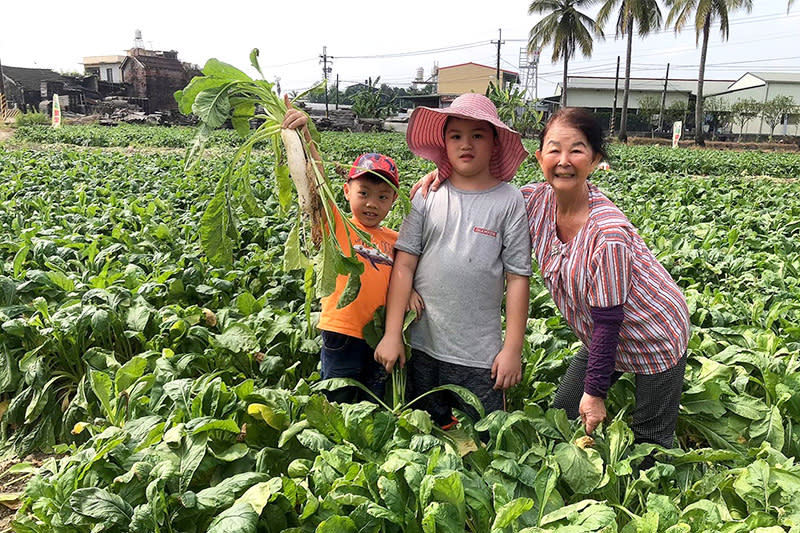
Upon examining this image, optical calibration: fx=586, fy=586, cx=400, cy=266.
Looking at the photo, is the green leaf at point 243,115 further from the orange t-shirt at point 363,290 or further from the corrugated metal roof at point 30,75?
the corrugated metal roof at point 30,75

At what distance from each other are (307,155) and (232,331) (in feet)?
4.48

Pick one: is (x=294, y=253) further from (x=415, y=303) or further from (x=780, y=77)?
(x=780, y=77)

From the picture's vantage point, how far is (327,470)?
1926 millimetres

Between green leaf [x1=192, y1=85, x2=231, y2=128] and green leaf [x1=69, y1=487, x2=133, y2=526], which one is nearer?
green leaf [x1=69, y1=487, x2=133, y2=526]

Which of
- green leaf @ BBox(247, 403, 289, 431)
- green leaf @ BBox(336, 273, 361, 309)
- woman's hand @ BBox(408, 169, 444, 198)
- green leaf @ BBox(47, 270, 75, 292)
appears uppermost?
woman's hand @ BBox(408, 169, 444, 198)

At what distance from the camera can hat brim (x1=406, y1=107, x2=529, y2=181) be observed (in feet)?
7.98

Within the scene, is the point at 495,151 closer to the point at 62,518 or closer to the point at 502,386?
the point at 502,386

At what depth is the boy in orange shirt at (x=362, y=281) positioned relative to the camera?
2.63 meters

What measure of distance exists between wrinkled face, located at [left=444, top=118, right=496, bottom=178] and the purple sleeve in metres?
0.76

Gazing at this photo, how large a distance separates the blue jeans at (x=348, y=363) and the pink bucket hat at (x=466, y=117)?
0.89 meters

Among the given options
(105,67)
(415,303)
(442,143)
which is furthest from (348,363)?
(105,67)

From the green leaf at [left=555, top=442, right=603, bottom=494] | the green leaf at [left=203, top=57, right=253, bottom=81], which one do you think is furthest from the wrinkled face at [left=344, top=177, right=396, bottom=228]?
the green leaf at [left=555, top=442, right=603, bottom=494]

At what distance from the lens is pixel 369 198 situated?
2.65 m

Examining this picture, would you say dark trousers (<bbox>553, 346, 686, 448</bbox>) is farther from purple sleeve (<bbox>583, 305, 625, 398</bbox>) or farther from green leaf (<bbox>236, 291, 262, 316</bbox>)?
green leaf (<bbox>236, 291, 262, 316</bbox>)
